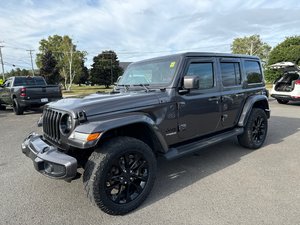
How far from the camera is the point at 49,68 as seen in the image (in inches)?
1534

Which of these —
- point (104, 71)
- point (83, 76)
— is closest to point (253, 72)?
point (104, 71)

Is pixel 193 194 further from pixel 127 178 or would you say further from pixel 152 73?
pixel 152 73

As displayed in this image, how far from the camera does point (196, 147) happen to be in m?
3.67

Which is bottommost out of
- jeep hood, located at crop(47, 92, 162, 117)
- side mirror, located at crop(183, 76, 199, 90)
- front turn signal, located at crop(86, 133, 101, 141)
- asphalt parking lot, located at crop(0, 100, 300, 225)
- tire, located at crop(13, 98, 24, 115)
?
asphalt parking lot, located at crop(0, 100, 300, 225)

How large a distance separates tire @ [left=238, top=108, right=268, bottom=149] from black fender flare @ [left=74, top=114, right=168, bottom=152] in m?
2.39

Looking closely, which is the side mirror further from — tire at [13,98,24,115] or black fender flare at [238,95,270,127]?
tire at [13,98,24,115]

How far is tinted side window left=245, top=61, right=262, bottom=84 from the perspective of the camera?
4891 millimetres

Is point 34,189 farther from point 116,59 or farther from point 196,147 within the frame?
point 116,59

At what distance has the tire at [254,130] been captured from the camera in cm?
480

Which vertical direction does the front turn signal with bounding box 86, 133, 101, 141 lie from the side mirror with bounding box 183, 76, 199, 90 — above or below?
below

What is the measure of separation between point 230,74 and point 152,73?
1586mm

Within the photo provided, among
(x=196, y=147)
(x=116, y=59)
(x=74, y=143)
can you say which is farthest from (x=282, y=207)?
(x=116, y=59)

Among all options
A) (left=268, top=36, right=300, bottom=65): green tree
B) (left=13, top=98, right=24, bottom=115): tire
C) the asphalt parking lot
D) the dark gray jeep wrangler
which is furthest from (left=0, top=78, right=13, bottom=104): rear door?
(left=268, top=36, right=300, bottom=65): green tree

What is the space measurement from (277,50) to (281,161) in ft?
97.9
